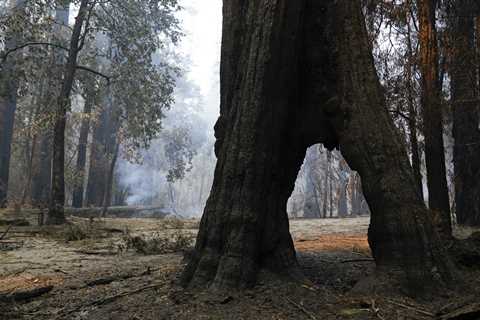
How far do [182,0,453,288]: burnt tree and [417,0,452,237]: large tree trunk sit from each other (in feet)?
11.2

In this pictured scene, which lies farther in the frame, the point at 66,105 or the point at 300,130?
the point at 66,105

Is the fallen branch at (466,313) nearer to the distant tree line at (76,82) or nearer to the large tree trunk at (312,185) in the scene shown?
the distant tree line at (76,82)

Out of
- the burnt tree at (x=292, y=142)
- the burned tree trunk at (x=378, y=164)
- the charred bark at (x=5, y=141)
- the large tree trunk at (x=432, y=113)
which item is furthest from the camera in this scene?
the charred bark at (x=5, y=141)

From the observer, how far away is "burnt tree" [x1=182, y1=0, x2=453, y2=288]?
4.14 meters

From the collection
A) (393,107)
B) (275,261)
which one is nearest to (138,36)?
(393,107)

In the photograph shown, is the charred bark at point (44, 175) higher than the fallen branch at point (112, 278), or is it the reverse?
the charred bark at point (44, 175)

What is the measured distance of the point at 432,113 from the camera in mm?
7883

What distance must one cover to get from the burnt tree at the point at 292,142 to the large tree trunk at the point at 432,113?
342 centimetres

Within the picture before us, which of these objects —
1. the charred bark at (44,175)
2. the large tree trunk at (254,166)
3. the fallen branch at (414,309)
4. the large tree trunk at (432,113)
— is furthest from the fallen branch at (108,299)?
the charred bark at (44,175)

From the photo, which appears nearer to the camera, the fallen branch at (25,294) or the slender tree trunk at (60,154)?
the fallen branch at (25,294)

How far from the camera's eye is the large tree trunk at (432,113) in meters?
7.76

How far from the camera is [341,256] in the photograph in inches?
241

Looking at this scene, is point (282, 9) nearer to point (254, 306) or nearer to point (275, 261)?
point (275, 261)

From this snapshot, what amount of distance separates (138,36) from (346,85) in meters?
13.8
